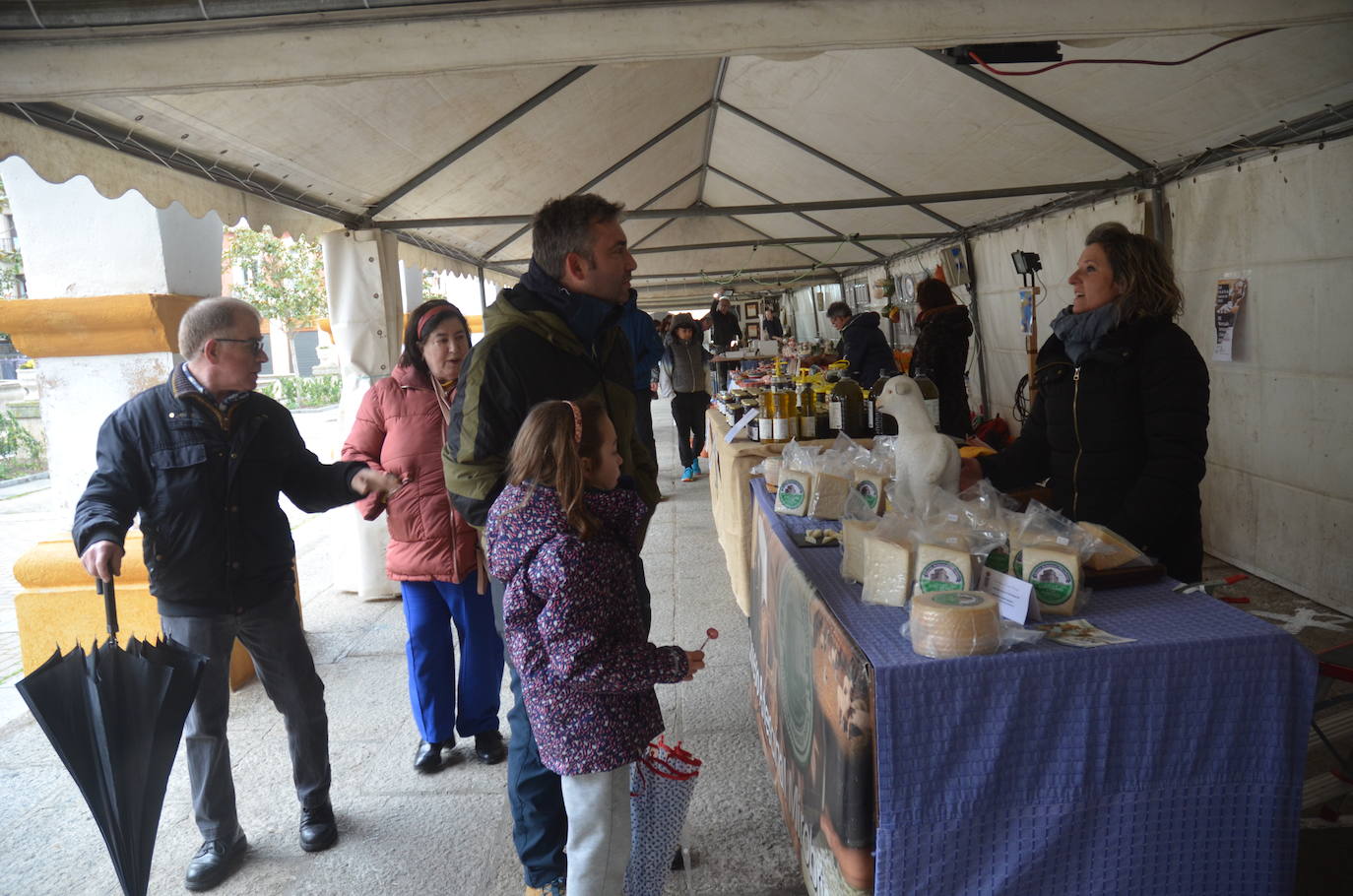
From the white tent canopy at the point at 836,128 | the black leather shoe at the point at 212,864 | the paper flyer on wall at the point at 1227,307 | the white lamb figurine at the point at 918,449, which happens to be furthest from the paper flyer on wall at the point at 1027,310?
the black leather shoe at the point at 212,864

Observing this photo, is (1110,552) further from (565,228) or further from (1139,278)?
(565,228)

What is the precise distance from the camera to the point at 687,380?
26.5 ft

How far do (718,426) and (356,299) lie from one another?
2.33 metres

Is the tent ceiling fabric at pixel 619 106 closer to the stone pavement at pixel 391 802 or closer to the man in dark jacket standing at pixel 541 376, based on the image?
the man in dark jacket standing at pixel 541 376

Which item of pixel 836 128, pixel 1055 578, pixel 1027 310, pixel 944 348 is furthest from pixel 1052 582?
pixel 1027 310

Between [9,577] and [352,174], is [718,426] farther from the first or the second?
[9,577]

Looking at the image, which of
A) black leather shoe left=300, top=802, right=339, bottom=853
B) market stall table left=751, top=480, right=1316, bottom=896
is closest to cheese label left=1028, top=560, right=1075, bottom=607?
market stall table left=751, top=480, right=1316, bottom=896

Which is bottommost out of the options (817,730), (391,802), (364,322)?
(391,802)

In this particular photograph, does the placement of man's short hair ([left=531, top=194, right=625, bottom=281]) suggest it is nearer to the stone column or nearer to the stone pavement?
the stone pavement

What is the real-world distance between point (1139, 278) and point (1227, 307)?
298 centimetres

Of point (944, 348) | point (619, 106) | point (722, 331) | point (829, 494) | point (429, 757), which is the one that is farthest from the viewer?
point (722, 331)

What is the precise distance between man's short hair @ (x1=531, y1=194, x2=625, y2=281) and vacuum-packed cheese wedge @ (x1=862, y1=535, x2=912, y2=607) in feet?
3.16

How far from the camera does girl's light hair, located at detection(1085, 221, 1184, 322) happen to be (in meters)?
2.03

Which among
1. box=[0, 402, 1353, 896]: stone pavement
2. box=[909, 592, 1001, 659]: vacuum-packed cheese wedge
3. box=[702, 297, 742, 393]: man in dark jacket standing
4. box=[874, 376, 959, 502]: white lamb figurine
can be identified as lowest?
box=[0, 402, 1353, 896]: stone pavement
